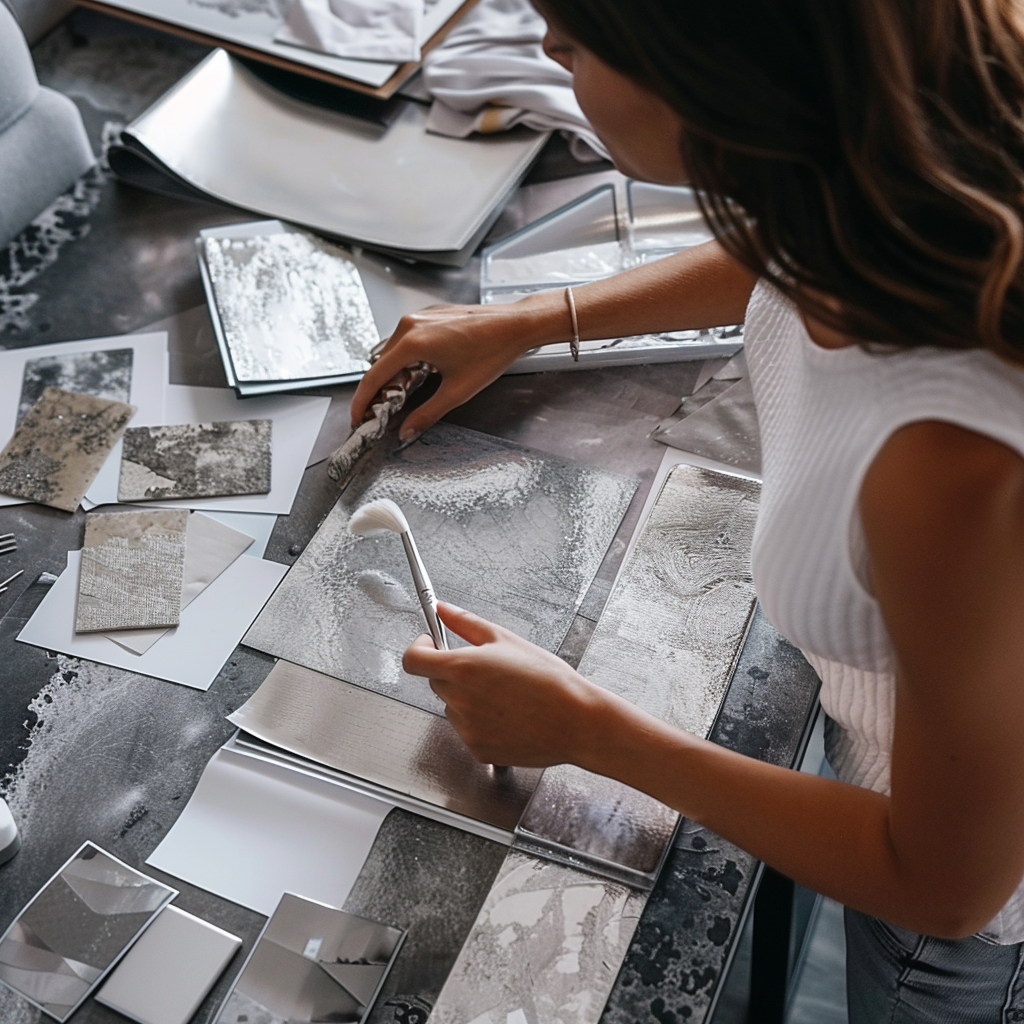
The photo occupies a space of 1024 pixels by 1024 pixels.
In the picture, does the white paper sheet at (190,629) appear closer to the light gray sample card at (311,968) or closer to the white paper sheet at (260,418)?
the white paper sheet at (260,418)

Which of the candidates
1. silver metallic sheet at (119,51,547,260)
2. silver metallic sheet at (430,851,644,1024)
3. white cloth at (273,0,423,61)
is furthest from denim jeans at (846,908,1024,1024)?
white cloth at (273,0,423,61)

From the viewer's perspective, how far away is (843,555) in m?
0.57

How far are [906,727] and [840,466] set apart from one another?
148mm

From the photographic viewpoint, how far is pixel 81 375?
1.01m

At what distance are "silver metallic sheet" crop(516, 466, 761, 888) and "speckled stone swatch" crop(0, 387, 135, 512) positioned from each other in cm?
50

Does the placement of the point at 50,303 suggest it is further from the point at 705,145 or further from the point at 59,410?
the point at 705,145

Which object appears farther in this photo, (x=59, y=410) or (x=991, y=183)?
(x=59, y=410)

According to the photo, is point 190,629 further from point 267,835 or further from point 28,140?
point 28,140

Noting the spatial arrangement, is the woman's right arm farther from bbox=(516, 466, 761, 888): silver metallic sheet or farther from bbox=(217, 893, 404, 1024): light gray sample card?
bbox=(217, 893, 404, 1024): light gray sample card

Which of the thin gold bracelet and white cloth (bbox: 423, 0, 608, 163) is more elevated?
white cloth (bbox: 423, 0, 608, 163)

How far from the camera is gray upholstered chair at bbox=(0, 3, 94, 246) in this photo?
3.70 ft

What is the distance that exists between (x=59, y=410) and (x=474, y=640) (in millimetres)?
525

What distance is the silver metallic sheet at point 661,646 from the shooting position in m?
0.67

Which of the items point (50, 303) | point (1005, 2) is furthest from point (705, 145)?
point (50, 303)
